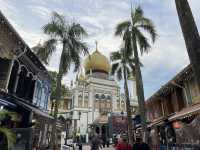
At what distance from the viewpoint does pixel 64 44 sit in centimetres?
1545

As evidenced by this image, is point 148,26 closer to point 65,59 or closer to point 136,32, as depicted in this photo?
point 136,32

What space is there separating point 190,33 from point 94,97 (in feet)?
160

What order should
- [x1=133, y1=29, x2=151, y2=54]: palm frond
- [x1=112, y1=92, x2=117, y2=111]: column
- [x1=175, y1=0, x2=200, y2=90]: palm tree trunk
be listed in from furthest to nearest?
[x1=112, y1=92, x2=117, y2=111]: column
[x1=133, y1=29, x2=151, y2=54]: palm frond
[x1=175, y1=0, x2=200, y2=90]: palm tree trunk

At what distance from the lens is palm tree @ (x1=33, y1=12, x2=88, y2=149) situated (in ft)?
49.5

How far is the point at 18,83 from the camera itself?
13.5 m

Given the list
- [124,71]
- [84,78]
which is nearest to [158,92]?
[124,71]

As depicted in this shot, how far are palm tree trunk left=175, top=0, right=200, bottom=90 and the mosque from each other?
41525mm

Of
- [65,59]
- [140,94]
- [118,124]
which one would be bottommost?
[118,124]

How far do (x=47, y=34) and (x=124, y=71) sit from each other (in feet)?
39.3

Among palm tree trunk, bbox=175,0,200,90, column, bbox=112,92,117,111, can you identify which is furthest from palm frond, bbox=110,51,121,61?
column, bbox=112,92,117,111

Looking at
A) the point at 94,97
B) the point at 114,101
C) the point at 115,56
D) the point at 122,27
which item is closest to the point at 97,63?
the point at 94,97

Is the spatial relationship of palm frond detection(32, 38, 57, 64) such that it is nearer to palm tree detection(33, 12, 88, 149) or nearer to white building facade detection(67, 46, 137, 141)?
palm tree detection(33, 12, 88, 149)

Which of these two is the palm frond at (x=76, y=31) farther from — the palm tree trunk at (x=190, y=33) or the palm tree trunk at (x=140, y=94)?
the palm tree trunk at (x=190, y=33)

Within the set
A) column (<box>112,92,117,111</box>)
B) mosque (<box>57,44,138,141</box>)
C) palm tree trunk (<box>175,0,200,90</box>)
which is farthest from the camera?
column (<box>112,92,117,111</box>)
